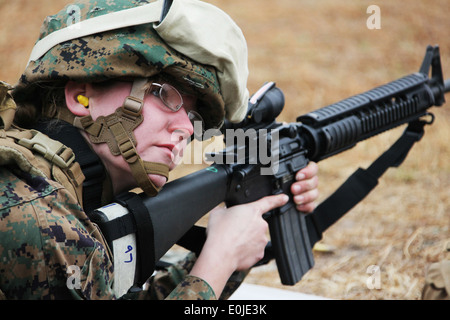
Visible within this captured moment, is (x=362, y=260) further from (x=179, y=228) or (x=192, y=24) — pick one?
(x=192, y=24)

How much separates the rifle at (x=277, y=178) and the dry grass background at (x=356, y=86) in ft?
2.81

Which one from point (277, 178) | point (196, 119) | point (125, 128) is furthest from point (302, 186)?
point (125, 128)

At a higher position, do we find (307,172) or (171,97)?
(171,97)

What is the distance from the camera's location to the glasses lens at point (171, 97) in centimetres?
186

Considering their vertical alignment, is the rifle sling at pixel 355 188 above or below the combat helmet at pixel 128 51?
below

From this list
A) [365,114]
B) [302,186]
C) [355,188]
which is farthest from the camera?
[355,188]

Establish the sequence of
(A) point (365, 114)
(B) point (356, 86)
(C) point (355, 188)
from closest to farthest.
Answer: (A) point (365, 114) < (C) point (355, 188) < (B) point (356, 86)

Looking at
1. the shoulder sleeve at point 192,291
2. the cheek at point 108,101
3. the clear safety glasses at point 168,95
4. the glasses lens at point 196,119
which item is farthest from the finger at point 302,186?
the cheek at point 108,101

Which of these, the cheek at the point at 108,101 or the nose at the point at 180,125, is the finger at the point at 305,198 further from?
the cheek at the point at 108,101

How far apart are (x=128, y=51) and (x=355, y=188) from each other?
1.93 metres

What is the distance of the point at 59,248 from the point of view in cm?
146

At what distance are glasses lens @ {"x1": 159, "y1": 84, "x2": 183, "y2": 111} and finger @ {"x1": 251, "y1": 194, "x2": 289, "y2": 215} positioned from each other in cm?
71

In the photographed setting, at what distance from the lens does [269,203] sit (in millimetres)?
2504

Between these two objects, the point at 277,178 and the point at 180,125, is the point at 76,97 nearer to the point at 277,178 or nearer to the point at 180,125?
the point at 180,125
